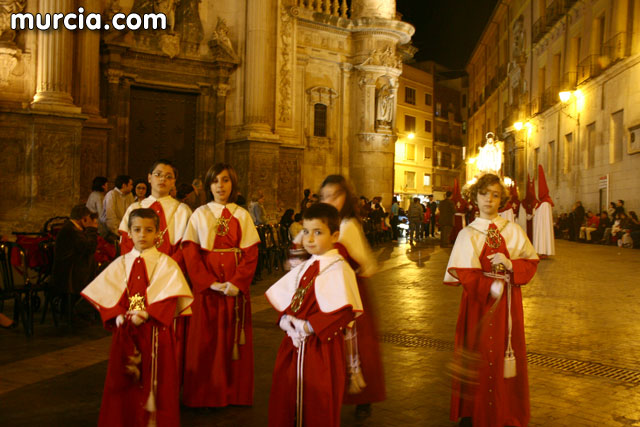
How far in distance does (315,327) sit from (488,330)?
141 cm

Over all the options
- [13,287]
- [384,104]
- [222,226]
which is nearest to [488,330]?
[222,226]

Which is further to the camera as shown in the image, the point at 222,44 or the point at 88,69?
the point at 222,44

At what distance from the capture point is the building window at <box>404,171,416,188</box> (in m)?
58.8

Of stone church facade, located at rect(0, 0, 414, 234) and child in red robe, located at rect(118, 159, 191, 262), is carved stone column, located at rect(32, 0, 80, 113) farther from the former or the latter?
child in red robe, located at rect(118, 159, 191, 262)

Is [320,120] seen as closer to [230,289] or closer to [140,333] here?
[230,289]

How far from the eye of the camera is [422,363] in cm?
650

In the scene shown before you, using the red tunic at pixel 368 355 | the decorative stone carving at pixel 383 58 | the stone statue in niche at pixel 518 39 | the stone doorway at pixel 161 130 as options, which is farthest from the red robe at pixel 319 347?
the stone statue in niche at pixel 518 39

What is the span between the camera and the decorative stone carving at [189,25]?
19094 millimetres

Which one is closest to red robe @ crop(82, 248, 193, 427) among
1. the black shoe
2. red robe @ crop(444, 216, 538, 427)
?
the black shoe

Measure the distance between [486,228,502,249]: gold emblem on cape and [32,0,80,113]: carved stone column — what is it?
1258 cm

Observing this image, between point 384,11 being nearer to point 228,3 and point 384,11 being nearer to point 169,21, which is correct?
point 228,3

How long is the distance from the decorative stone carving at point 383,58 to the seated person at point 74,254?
1801cm

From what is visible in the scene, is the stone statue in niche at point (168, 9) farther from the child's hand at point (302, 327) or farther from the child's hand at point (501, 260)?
the child's hand at point (302, 327)

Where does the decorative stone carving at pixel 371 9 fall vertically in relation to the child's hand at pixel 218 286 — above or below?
above
